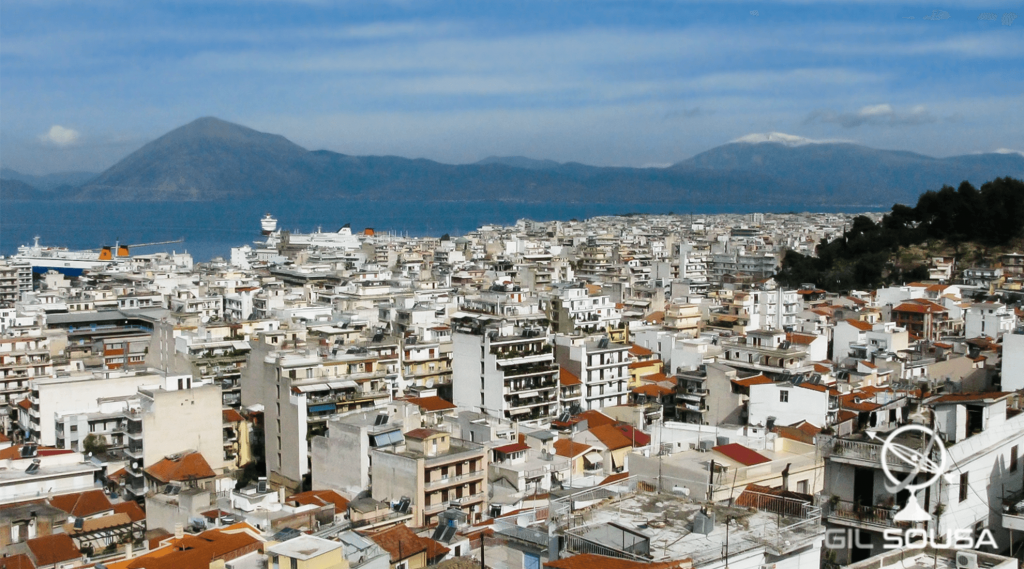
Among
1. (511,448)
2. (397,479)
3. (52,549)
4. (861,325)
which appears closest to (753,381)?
(511,448)

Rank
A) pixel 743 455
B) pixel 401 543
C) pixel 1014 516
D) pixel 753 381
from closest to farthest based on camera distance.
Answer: pixel 1014 516 < pixel 401 543 < pixel 743 455 < pixel 753 381

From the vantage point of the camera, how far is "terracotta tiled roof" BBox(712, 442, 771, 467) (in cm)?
1279

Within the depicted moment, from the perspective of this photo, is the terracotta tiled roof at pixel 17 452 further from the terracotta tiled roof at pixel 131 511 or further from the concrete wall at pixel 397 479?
the concrete wall at pixel 397 479

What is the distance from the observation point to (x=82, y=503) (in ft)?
51.1

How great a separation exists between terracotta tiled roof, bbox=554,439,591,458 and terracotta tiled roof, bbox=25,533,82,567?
8226 mm

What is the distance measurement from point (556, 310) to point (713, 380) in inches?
394

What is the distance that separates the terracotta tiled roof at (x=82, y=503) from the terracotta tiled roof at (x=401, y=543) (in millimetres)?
5490

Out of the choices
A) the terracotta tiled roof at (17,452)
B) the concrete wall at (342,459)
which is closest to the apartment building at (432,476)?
the concrete wall at (342,459)

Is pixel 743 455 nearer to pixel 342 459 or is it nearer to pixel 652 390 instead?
pixel 342 459

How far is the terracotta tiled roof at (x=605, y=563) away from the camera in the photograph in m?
6.77

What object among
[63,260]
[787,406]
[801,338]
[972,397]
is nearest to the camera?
[972,397]

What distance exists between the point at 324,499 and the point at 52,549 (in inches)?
163

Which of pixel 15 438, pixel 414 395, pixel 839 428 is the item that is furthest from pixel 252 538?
pixel 15 438

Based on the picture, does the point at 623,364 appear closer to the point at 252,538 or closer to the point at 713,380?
the point at 713,380
